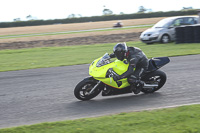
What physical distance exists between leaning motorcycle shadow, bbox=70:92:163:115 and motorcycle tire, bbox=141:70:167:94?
0.16 m

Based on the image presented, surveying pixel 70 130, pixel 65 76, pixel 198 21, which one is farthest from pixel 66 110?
pixel 198 21

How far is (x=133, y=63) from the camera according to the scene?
264 inches

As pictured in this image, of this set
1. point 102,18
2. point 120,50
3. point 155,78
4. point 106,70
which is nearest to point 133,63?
point 120,50

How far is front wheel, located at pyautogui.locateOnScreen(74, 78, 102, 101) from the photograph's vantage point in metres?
6.71

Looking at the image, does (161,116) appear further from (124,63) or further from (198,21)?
(198,21)

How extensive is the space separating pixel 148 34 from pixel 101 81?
13.0 metres

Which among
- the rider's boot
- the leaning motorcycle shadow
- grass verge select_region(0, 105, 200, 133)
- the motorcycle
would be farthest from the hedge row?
grass verge select_region(0, 105, 200, 133)

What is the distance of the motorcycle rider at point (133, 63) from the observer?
261 inches

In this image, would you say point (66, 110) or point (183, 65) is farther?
point (183, 65)

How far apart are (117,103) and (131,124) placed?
73.4 inches

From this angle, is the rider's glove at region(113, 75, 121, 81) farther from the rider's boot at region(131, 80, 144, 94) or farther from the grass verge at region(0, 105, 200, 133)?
the grass verge at region(0, 105, 200, 133)

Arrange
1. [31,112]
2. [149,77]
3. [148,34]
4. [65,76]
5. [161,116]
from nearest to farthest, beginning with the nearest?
[161,116] < [31,112] < [149,77] < [65,76] < [148,34]

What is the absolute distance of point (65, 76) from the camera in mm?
10086

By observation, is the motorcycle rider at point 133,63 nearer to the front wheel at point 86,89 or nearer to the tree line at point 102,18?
the front wheel at point 86,89
